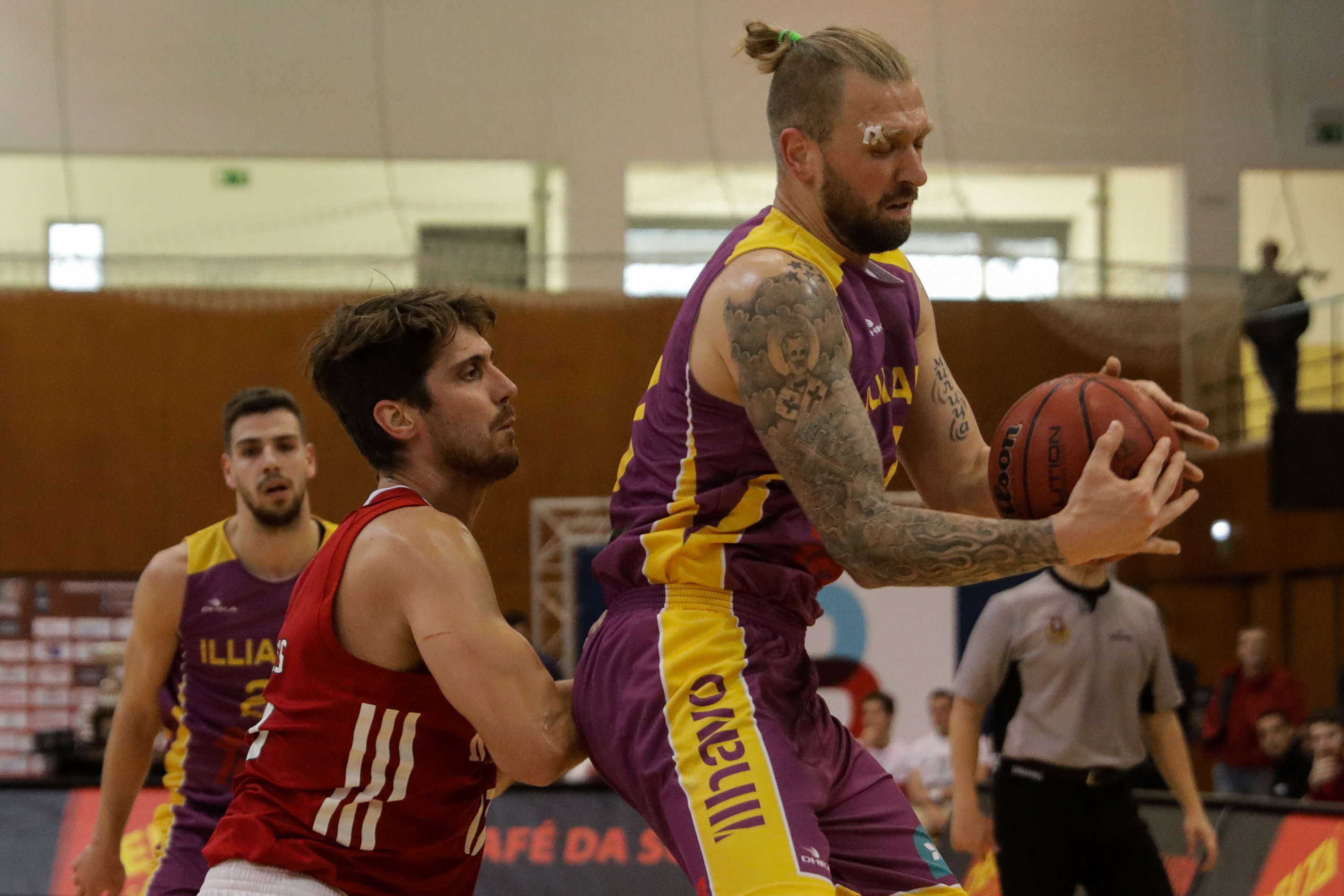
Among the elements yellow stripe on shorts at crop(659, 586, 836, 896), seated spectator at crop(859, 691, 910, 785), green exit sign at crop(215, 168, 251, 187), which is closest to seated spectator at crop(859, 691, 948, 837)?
seated spectator at crop(859, 691, 910, 785)

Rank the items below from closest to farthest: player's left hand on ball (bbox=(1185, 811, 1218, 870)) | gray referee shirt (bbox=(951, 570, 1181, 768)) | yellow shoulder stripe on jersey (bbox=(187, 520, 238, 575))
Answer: yellow shoulder stripe on jersey (bbox=(187, 520, 238, 575)) → gray referee shirt (bbox=(951, 570, 1181, 768)) → player's left hand on ball (bbox=(1185, 811, 1218, 870))

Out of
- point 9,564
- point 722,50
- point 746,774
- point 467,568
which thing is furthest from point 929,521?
point 9,564

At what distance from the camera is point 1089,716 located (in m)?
6.18

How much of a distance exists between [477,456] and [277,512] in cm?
240

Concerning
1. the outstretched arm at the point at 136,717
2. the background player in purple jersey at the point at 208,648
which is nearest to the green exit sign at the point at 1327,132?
the background player in purple jersey at the point at 208,648

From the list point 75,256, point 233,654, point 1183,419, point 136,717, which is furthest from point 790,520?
point 75,256

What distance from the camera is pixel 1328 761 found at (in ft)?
30.0

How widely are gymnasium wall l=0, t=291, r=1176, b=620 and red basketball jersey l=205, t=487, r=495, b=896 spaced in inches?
422

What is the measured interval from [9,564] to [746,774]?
12464 millimetres

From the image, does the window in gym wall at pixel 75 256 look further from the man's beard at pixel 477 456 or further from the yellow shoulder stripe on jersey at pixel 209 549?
the man's beard at pixel 477 456

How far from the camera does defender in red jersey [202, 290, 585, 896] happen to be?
3066 mm

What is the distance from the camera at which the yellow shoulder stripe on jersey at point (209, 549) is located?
217 inches

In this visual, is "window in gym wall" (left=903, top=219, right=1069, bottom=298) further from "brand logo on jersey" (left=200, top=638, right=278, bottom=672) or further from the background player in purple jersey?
"brand logo on jersey" (left=200, top=638, right=278, bottom=672)

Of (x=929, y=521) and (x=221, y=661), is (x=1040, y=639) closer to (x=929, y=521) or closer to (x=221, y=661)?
(x=221, y=661)
